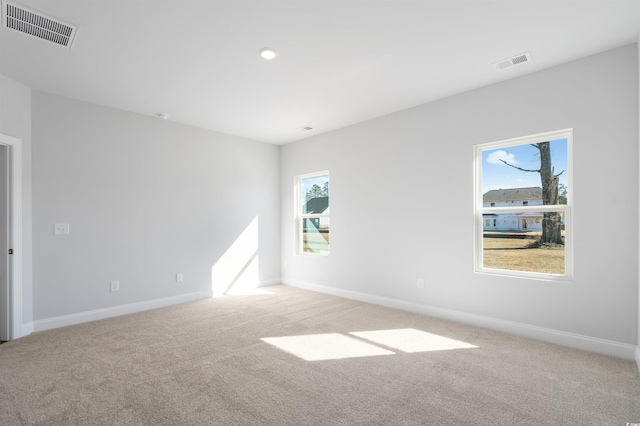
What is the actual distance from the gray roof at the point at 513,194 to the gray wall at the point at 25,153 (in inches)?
207

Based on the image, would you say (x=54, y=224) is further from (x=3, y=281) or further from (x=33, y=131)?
(x=33, y=131)

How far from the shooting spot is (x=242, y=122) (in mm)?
4773

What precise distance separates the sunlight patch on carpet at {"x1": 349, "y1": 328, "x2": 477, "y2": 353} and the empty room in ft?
0.13

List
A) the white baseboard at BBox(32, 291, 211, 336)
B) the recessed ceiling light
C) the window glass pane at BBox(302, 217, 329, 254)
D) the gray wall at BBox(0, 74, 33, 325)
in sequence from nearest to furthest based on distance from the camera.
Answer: the recessed ceiling light < the gray wall at BBox(0, 74, 33, 325) < the white baseboard at BBox(32, 291, 211, 336) < the window glass pane at BBox(302, 217, 329, 254)

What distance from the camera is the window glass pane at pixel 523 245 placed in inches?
126

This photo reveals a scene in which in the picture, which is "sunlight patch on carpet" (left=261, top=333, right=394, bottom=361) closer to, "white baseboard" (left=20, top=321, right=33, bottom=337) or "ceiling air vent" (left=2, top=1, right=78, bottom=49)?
"white baseboard" (left=20, top=321, right=33, bottom=337)

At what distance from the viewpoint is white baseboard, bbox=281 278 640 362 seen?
2758 millimetres

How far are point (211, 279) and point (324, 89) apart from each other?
348 cm

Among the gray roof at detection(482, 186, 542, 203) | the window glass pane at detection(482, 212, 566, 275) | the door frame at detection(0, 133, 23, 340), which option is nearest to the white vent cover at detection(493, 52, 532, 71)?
the gray roof at detection(482, 186, 542, 203)

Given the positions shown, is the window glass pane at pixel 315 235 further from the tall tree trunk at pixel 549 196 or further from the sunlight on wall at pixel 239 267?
the tall tree trunk at pixel 549 196

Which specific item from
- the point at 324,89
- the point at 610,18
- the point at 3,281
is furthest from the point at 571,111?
the point at 3,281

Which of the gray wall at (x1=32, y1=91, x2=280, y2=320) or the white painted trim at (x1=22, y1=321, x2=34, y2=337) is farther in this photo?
the gray wall at (x1=32, y1=91, x2=280, y2=320)

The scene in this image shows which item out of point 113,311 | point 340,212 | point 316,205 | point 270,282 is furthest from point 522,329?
point 113,311

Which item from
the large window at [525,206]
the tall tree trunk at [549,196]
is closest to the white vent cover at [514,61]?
the large window at [525,206]
